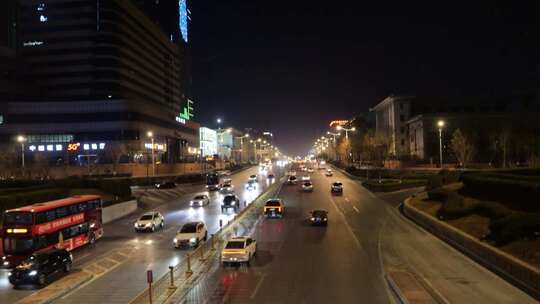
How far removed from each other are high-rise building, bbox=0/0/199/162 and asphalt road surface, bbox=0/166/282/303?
72370 millimetres

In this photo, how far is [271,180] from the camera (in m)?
100

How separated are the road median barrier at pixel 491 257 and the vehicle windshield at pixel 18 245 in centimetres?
2497

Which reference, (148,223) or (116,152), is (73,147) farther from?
(148,223)

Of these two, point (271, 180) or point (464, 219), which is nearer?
point (464, 219)

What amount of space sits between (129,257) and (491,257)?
20.5 metres

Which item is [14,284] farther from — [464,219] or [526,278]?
[464,219]

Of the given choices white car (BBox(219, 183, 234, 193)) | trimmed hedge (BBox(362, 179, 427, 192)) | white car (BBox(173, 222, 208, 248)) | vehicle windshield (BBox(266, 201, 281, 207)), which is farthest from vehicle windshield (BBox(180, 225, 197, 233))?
white car (BBox(219, 183, 234, 193))

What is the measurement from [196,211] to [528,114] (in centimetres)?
9122

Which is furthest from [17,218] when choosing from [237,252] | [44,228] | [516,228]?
[516,228]

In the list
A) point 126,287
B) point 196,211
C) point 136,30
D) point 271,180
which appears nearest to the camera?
point 126,287

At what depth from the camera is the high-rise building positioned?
11988 cm

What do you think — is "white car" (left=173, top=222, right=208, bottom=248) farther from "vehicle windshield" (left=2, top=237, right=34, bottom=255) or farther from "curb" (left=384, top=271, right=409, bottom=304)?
"curb" (left=384, top=271, right=409, bottom=304)

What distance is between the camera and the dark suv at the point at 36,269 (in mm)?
24266


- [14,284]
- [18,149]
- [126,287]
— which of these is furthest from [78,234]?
[18,149]
